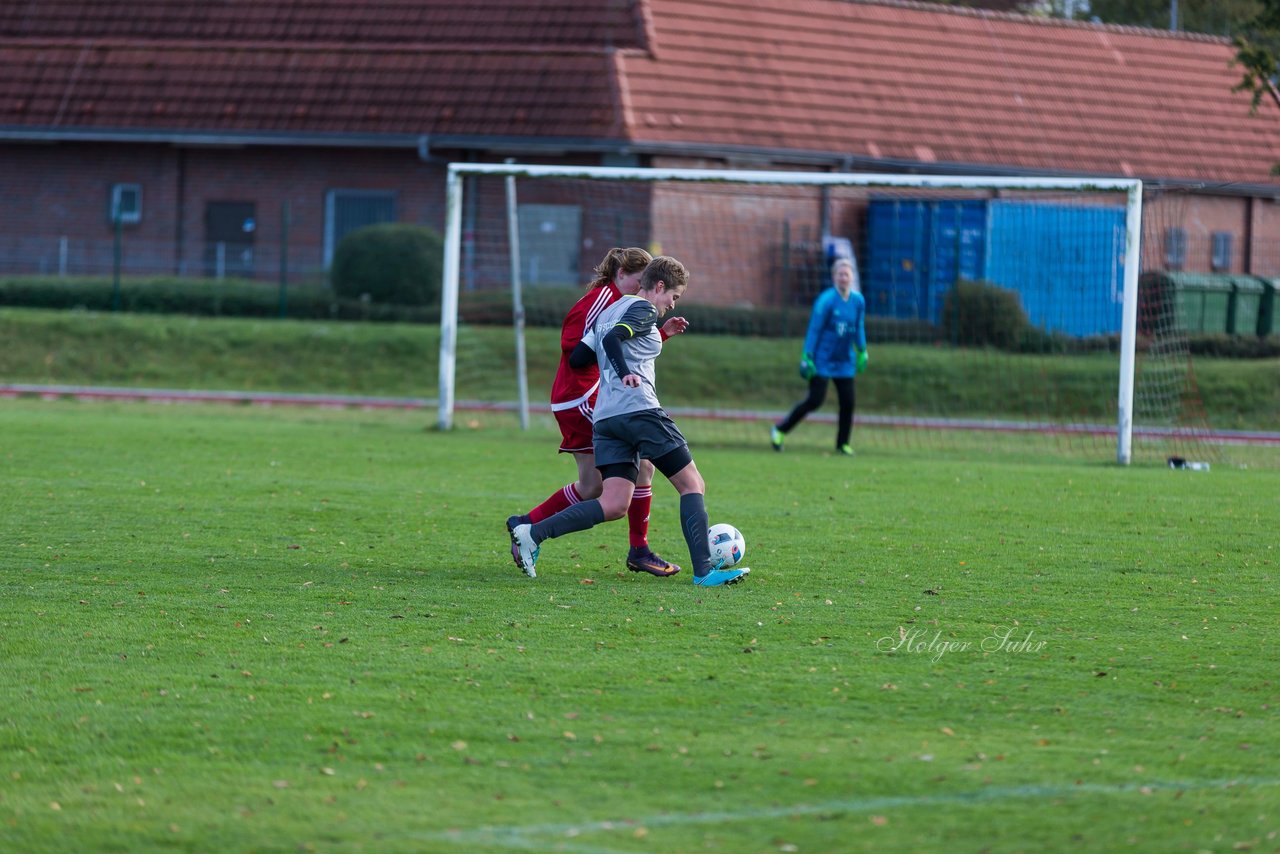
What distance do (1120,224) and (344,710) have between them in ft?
56.6

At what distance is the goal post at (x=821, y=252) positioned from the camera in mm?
16969

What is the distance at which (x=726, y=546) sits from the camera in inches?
327

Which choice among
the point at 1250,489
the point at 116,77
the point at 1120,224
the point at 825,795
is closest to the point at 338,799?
the point at 825,795

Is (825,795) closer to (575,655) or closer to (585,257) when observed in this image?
(575,655)

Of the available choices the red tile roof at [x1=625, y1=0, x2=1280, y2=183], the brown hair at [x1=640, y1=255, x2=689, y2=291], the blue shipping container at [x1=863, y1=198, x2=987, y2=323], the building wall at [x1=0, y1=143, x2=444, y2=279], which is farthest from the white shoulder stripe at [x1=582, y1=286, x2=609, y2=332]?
the building wall at [x1=0, y1=143, x2=444, y2=279]

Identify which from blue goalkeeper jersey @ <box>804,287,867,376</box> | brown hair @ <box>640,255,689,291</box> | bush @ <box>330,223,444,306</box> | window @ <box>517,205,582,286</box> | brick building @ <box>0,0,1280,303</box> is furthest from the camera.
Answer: brick building @ <box>0,0,1280,303</box>

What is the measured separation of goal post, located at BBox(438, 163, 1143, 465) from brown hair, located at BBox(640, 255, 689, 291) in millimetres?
7959

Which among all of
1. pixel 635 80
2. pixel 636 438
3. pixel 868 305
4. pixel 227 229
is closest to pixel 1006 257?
pixel 868 305

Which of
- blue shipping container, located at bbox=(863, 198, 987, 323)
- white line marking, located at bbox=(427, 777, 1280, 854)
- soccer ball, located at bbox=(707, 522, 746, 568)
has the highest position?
blue shipping container, located at bbox=(863, 198, 987, 323)

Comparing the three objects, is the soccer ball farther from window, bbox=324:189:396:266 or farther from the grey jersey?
window, bbox=324:189:396:266

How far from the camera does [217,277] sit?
94.8 ft

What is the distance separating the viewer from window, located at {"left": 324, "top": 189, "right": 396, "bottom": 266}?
2959cm

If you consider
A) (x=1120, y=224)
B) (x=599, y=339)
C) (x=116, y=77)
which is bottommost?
(x=599, y=339)

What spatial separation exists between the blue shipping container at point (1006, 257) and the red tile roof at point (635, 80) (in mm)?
2593
